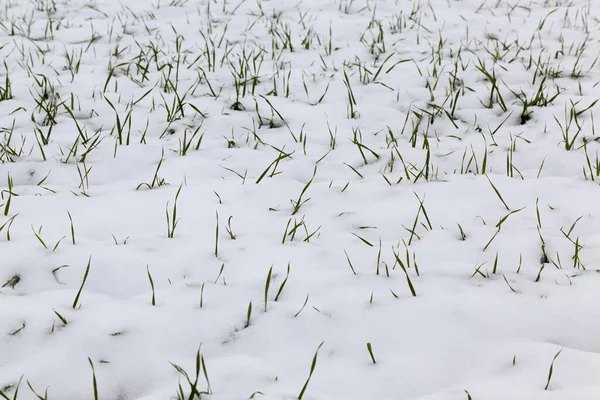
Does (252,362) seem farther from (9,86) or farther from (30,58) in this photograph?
(30,58)

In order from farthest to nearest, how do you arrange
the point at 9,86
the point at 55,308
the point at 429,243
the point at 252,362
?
the point at 9,86
the point at 429,243
the point at 55,308
the point at 252,362

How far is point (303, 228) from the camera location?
1.95 m

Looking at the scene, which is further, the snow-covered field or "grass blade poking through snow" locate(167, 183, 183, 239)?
"grass blade poking through snow" locate(167, 183, 183, 239)

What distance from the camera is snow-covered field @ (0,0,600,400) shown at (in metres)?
1.33

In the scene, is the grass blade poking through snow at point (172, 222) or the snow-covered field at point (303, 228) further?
the grass blade poking through snow at point (172, 222)

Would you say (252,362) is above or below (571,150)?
below

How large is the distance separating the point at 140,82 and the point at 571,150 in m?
2.53

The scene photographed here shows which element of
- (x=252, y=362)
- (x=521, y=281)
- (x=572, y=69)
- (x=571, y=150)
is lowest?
(x=252, y=362)

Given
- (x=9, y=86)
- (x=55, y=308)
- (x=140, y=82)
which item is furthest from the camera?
(x=140, y=82)

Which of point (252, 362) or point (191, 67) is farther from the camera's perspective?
point (191, 67)

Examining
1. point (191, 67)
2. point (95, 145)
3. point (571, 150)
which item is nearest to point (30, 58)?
point (191, 67)

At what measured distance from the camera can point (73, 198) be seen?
6.82ft

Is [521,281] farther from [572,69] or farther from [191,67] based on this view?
[191,67]

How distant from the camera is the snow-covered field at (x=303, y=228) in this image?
1.33 meters
